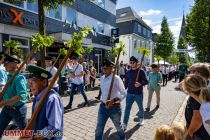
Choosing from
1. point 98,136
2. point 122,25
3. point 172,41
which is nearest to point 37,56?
point 98,136

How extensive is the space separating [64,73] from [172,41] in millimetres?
41784

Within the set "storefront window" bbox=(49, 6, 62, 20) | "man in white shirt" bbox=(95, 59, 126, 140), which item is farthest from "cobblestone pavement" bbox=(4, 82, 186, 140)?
"storefront window" bbox=(49, 6, 62, 20)

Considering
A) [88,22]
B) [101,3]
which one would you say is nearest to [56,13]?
[88,22]

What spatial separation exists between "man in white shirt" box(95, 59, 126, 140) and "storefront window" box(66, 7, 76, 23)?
55.7ft

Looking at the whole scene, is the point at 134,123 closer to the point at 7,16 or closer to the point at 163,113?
the point at 163,113

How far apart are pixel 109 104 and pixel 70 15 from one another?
59.2ft

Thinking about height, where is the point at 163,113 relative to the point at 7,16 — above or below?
below

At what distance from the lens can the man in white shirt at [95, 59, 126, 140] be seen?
16.2 ft

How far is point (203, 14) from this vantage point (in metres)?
23.4

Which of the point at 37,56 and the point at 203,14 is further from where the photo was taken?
the point at 203,14

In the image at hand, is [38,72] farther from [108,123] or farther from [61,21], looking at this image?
[61,21]

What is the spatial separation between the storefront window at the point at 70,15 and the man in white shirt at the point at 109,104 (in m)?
17.0

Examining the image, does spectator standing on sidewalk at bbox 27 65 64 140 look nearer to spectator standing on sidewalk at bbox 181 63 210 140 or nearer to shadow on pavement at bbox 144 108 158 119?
spectator standing on sidewalk at bbox 181 63 210 140

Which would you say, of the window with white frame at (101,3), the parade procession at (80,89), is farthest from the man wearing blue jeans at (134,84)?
the window with white frame at (101,3)
